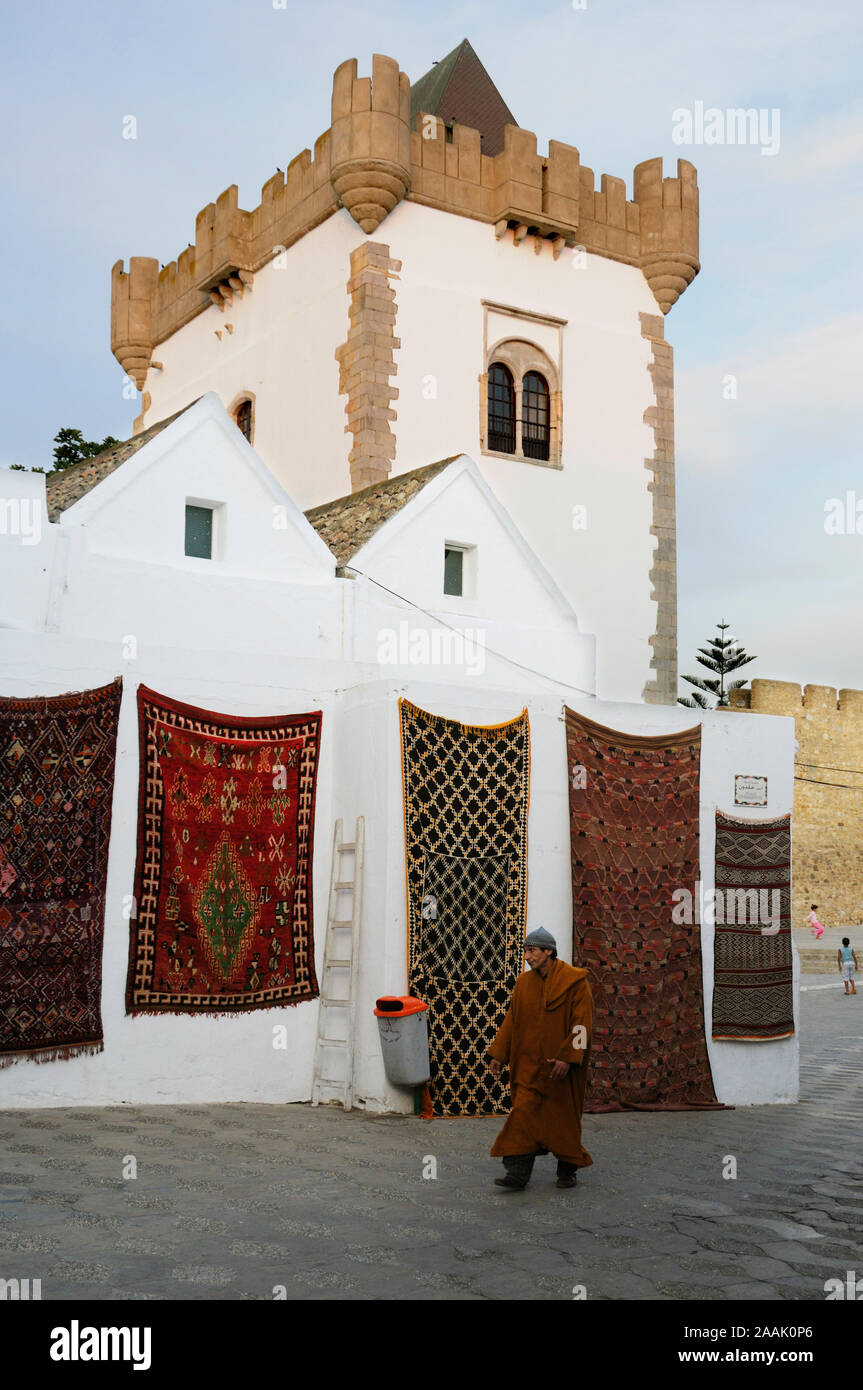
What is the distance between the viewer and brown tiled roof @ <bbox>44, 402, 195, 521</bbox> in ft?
30.1

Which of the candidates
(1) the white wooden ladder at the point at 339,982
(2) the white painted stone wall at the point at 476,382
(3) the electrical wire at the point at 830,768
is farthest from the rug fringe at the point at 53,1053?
(3) the electrical wire at the point at 830,768

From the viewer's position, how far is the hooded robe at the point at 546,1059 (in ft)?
21.0

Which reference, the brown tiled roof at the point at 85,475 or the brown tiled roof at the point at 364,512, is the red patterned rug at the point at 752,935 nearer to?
the brown tiled roof at the point at 364,512

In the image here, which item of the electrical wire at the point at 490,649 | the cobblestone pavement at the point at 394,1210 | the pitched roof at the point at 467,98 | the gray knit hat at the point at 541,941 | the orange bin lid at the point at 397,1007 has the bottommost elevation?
the cobblestone pavement at the point at 394,1210

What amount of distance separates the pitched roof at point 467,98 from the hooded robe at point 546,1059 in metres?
18.3

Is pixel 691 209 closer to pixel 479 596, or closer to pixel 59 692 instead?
pixel 479 596

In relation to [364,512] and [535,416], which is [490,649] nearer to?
[364,512]

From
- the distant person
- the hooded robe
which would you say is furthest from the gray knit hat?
the distant person

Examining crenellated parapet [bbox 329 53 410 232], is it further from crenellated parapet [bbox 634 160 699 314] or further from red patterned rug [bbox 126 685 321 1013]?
red patterned rug [bbox 126 685 321 1013]

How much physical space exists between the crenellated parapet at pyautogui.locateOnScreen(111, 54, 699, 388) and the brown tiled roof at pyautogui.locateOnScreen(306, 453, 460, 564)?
7511 millimetres

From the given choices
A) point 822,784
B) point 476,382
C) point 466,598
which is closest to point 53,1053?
point 466,598

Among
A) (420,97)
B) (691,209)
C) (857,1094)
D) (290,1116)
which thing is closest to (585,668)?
(857,1094)

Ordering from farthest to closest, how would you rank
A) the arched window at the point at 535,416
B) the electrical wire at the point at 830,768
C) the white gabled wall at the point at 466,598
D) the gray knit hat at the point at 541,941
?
the electrical wire at the point at 830,768
the arched window at the point at 535,416
the white gabled wall at the point at 466,598
the gray knit hat at the point at 541,941

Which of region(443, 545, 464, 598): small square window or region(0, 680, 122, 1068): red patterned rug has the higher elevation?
region(443, 545, 464, 598): small square window
